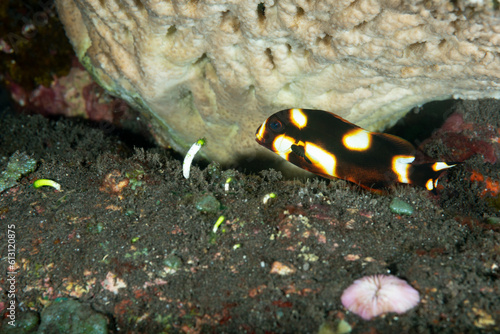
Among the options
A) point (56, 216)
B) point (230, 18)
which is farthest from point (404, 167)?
point (56, 216)

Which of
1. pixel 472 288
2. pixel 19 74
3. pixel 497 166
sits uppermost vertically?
pixel 19 74

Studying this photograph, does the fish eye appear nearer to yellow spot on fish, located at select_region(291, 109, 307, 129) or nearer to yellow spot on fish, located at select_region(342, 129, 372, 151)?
yellow spot on fish, located at select_region(291, 109, 307, 129)

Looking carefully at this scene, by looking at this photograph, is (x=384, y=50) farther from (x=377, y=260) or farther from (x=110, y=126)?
(x=110, y=126)

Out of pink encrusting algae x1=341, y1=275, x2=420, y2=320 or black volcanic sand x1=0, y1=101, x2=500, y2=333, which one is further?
black volcanic sand x1=0, y1=101, x2=500, y2=333

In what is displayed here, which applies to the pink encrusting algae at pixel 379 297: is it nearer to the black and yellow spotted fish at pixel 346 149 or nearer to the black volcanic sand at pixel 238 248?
the black volcanic sand at pixel 238 248

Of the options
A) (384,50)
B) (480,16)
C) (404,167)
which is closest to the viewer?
(480,16)

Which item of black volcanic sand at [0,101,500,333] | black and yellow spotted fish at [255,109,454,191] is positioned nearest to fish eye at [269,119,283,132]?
black and yellow spotted fish at [255,109,454,191]
